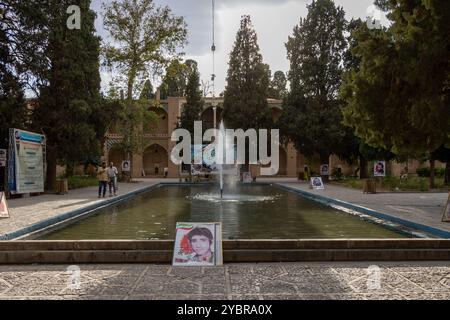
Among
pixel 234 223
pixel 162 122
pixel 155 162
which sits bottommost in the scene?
pixel 234 223

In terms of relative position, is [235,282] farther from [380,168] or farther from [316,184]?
[316,184]

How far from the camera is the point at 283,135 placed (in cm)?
3950

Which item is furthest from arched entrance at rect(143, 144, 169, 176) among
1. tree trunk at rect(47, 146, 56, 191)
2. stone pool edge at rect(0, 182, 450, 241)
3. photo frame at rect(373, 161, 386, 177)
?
photo frame at rect(373, 161, 386, 177)

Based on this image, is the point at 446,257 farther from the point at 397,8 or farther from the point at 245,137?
the point at 245,137

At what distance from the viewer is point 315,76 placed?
36375mm

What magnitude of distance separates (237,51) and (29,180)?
1102 inches

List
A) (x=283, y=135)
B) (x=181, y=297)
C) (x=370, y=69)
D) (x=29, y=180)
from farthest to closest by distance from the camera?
(x=283, y=135) → (x=29, y=180) → (x=370, y=69) → (x=181, y=297)

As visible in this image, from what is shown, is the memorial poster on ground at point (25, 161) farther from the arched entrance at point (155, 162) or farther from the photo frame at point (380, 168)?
the arched entrance at point (155, 162)

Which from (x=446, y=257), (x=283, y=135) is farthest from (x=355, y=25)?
(x=446, y=257)

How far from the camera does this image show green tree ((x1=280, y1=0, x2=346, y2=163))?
116 feet

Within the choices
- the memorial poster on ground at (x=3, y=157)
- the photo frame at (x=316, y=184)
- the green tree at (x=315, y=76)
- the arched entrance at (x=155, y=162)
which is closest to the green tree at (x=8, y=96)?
the memorial poster on ground at (x=3, y=157)

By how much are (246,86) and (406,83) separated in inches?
1192

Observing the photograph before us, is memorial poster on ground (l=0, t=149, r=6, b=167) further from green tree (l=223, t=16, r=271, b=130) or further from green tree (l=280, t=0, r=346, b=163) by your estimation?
green tree (l=223, t=16, r=271, b=130)

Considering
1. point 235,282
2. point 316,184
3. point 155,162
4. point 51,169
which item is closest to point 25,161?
point 51,169
